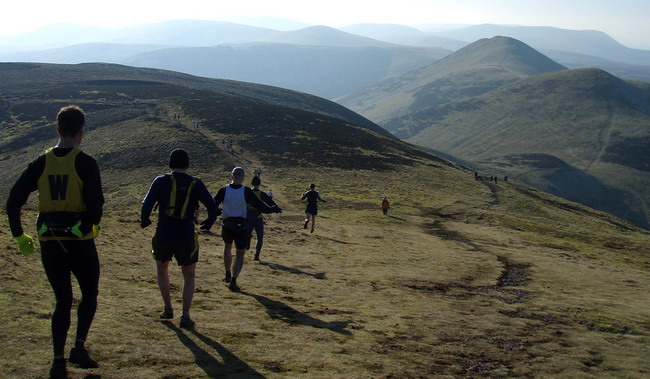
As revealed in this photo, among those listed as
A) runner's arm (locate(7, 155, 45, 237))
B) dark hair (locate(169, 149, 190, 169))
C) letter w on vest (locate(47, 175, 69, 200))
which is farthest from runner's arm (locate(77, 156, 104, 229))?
dark hair (locate(169, 149, 190, 169))

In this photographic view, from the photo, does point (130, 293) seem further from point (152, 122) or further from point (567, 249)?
point (152, 122)

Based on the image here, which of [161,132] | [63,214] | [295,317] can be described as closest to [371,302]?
[295,317]

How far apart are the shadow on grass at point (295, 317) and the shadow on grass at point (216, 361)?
2.54 m

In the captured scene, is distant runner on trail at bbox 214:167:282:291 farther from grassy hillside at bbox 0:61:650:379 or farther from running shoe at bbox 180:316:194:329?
running shoe at bbox 180:316:194:329

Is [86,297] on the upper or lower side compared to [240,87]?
lower

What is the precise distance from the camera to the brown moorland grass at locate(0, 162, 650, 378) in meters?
8.88

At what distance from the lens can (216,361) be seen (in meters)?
8.63

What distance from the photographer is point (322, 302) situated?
46.1 feet

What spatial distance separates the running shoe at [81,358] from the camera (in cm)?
764

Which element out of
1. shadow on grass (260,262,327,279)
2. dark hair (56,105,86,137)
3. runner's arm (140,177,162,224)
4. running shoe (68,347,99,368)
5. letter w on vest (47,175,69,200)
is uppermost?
dark hair (56,105,86,137)

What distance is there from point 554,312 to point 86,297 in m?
13.1

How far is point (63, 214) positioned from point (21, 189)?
2.47ft

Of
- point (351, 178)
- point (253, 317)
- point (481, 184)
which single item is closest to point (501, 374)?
point (253, 317)

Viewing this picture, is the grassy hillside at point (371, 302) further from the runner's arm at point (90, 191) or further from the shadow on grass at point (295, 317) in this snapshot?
the runner's arm at point (90, 191)
